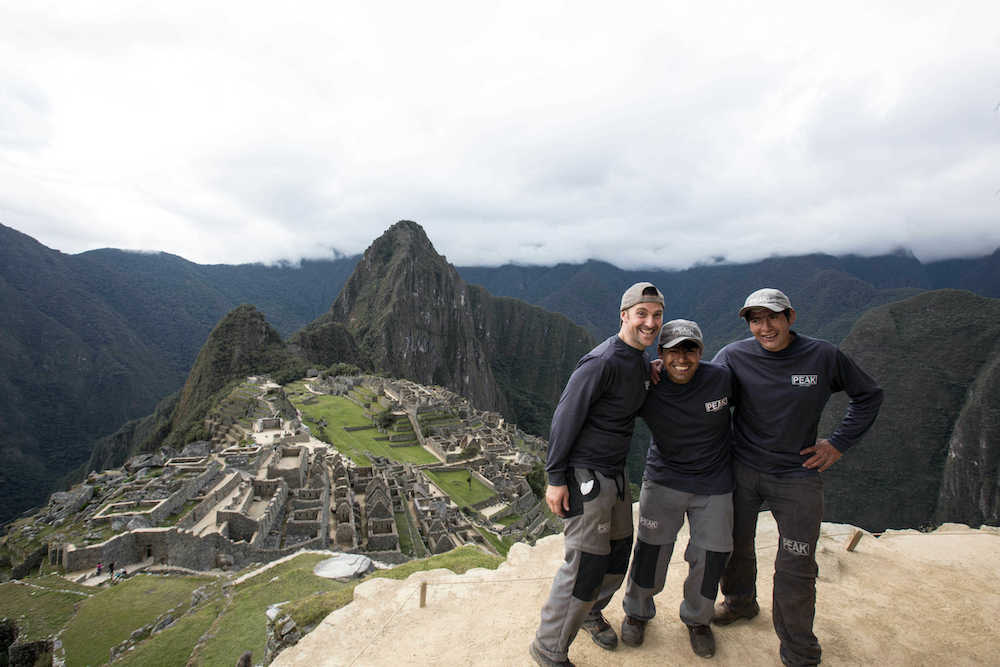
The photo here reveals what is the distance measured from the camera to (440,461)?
35.7 meters

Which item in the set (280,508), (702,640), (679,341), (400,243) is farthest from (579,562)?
(400,243)

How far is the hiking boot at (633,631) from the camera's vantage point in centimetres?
374

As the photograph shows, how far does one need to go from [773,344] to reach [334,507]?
18.2 metres

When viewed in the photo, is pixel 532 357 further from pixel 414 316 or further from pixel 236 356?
pixel 236 356

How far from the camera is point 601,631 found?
3.79 meters

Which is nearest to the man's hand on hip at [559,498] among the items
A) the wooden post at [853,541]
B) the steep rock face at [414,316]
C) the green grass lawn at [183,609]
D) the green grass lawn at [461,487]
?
the green grass lawn at [183,609]

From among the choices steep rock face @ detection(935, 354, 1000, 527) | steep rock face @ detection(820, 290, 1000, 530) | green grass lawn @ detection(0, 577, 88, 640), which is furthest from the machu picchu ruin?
steep rock face @ detection(935, 354, 1000, 527)

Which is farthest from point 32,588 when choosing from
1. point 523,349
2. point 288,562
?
point 523,349

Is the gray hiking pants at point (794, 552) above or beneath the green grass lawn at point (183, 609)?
above

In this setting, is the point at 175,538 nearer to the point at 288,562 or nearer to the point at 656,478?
the point at 288,562

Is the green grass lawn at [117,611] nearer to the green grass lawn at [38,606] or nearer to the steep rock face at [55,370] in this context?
the green grass lawn at [38,606]

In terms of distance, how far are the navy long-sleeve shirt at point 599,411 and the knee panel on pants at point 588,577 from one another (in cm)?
63

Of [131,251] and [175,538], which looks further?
[131,251]

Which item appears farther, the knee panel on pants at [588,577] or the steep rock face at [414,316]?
the steep rock face at [414,316]
